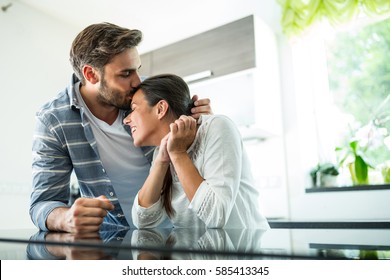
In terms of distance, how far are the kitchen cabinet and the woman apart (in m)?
1.56

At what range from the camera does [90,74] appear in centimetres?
149

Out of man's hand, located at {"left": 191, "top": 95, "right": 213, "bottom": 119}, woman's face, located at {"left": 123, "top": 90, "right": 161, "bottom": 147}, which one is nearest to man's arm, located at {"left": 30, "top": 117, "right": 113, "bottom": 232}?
woman's face, located at {"left": 123, "top": 90, "right": 161, "bottom": 147}

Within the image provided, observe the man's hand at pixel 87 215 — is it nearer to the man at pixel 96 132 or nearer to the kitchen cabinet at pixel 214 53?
the man at pixel 96 132

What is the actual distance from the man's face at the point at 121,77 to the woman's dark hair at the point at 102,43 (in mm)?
26

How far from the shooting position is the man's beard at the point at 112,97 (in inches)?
55.7

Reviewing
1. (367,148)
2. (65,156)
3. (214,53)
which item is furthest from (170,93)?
(367,148)

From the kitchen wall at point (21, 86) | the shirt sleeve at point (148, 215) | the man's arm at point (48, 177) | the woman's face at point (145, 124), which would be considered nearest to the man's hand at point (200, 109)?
the woman's face at point (145, 124)

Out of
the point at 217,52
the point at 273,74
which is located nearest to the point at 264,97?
the point at 273,74

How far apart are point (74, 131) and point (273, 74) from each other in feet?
6.39

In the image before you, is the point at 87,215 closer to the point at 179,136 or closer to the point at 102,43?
the point at 179,136

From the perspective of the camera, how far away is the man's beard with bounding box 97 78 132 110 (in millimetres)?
1416

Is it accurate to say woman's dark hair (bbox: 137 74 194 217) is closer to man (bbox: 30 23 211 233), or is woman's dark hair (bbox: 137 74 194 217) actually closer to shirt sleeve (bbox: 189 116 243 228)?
man (bbox: 30 23 211 233)

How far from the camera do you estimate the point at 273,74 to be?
9.58ft

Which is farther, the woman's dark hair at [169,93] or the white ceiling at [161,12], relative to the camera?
the white ceiling at [161,12]
